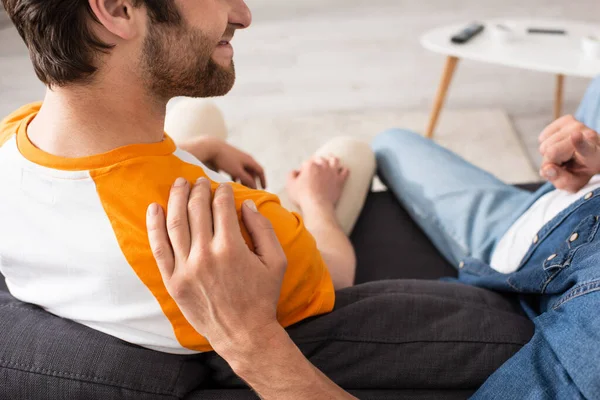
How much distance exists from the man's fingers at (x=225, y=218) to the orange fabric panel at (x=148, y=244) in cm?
7

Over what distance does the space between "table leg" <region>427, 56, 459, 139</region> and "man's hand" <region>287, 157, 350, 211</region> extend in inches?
43.6

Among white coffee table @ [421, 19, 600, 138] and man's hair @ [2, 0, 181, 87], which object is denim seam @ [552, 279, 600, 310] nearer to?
man's hair @ [2, 0, 181, 87]

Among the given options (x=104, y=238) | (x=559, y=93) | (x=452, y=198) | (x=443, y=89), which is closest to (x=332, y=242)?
(x=452, y=198)

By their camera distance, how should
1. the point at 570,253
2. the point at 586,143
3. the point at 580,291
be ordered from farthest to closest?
the point at 586,143
the point at 570,253
the point at 580,291

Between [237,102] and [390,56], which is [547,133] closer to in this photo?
[237,102]

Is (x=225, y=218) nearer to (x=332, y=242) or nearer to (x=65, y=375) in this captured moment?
(x=65, y=375)

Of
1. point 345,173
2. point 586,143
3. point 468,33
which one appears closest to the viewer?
point 586,143

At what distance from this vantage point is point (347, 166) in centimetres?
149

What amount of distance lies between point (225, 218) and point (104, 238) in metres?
0.16

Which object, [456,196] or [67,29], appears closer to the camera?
[67,29]

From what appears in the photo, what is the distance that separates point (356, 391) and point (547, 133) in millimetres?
594

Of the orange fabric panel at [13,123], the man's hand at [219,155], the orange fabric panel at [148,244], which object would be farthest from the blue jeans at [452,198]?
the orange fabric panel at [13,123]

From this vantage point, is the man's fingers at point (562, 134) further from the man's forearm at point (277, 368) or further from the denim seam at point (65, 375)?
the denim seam at point (65, 375)

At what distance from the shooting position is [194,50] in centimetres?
85
